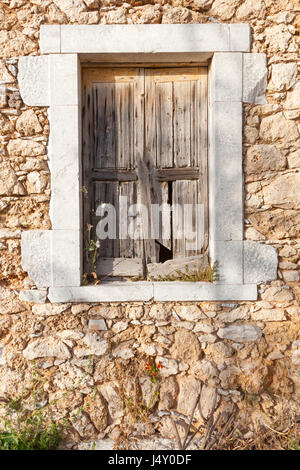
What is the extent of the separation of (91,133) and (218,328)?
1835 mm

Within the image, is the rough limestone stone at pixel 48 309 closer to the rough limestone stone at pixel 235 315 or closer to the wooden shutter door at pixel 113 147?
the wooden shutter door at pixel 113 147

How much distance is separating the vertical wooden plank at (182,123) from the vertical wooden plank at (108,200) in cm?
55

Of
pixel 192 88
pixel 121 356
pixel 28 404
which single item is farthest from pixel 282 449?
pixel 192 88

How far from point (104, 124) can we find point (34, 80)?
608mm

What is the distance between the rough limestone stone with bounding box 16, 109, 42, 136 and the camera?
2857 millimetres

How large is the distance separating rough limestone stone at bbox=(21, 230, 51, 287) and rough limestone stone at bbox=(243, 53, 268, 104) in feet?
5.98

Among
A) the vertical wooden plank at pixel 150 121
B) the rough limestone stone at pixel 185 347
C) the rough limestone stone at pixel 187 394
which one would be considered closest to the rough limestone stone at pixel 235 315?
the rough limestone stone at pixel 185 347

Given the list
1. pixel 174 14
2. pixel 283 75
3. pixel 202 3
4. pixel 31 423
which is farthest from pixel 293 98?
pixel 31 423

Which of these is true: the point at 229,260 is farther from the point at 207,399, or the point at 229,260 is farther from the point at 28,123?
the point at 28,123

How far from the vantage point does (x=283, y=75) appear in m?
2.84

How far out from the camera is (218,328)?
2.90 metres

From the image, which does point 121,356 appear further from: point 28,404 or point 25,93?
point 25,93

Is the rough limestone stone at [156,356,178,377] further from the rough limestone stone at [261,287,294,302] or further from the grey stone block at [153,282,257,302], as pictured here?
the rough limestone stone at [261,287,294,302]

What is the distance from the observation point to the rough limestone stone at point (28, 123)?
112 inches
